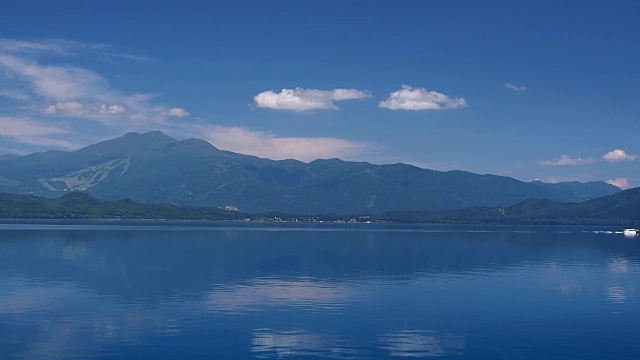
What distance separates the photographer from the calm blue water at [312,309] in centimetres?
4419

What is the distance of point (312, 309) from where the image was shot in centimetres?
5931

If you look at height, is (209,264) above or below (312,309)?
above

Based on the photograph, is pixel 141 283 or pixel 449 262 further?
pixel 449 262

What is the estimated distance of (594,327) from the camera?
54031 mm

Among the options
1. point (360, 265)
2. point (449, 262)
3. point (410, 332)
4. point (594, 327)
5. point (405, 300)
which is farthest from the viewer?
point (449, 262)

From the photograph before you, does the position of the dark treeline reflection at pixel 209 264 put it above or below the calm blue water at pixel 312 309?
above

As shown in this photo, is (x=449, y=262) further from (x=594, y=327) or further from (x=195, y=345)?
(x=195, y=345)

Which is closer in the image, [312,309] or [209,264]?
[312,309]

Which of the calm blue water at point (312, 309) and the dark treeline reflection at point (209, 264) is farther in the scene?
the dark treeline reflection at point (209, 264)

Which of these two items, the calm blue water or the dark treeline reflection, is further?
the dark treeline reflection

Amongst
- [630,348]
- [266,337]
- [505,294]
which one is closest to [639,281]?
[505,294]

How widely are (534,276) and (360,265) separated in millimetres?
26725

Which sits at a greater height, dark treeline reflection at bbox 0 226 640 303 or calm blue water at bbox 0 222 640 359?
dark treeline reflection at bbox 0 226 640 303

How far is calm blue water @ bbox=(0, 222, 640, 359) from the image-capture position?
145 feet
